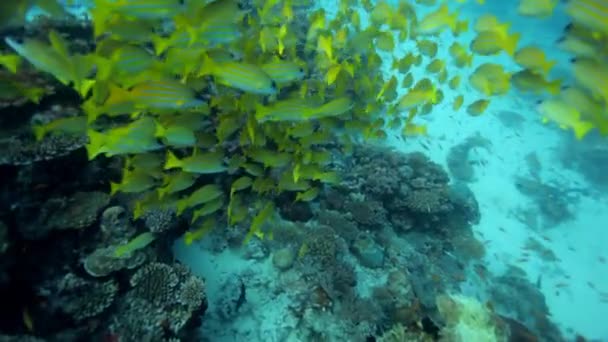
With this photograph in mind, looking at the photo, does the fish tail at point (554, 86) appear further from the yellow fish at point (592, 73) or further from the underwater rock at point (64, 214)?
the underwater rock at point (64, 214)

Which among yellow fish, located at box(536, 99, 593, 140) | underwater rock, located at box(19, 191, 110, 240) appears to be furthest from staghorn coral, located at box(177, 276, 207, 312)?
yellow fish, located at box(536, 99, 593, 140)

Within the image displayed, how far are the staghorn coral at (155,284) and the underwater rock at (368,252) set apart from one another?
2.98m

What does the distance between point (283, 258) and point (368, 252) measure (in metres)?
1.44

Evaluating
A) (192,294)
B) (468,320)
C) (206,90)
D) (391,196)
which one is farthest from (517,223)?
(192,294)

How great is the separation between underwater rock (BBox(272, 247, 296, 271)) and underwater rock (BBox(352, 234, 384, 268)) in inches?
45.3

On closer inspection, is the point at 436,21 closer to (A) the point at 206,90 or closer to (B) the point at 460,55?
(B) the point at 460,55

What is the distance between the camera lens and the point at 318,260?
5676mm

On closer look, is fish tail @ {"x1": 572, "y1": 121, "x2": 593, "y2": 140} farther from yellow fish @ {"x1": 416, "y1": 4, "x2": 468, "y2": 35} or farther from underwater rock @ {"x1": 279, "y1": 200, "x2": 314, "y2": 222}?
underwater rock @ {"x1": 279, "y1": 200, "x2": 314, "y2": 222}

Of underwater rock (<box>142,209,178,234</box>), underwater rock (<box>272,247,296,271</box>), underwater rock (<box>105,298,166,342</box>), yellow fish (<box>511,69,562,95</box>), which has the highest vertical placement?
yellow fish (<box>511,69,562,95</box>)

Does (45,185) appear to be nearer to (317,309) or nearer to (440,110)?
(317,309)

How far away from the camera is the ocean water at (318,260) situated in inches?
162

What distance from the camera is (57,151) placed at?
4.30 m

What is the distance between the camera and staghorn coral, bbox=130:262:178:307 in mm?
4367

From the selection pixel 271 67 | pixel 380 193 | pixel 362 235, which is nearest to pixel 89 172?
pixel 271 67
